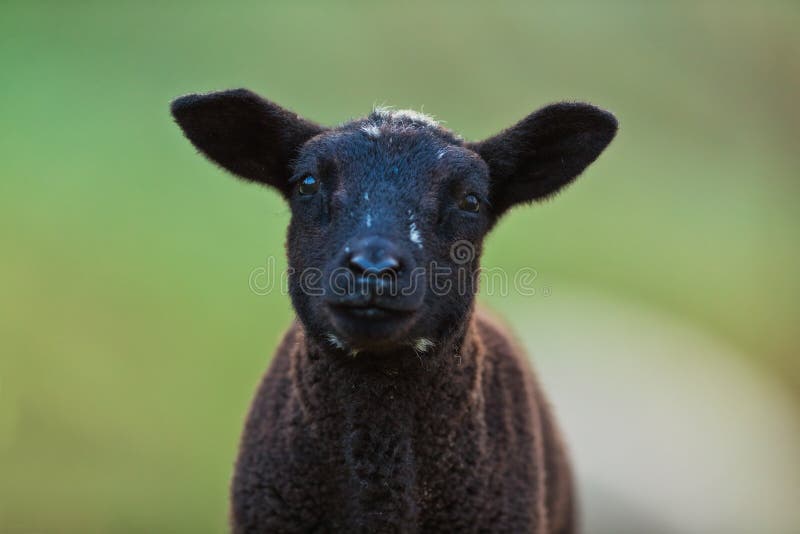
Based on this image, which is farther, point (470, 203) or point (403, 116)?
point (403, 116)

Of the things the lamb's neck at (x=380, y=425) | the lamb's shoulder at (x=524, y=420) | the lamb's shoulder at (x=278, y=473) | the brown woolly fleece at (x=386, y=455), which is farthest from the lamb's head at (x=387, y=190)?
the lamb's shoulder at (x=524, y=420)

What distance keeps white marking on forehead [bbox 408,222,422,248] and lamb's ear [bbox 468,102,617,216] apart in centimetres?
112

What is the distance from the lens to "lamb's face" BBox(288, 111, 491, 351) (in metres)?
4.51

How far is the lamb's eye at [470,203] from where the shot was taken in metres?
5.25

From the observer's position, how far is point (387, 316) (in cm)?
455

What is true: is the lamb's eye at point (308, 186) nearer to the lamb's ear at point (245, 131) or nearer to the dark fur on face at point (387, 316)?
the dark fur on face at point (387, 316)

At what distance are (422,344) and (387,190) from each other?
0.94 meters

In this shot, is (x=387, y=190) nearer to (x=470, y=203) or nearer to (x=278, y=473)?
(x=470, y=203)

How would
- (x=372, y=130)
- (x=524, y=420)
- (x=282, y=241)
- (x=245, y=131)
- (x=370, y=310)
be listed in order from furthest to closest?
(x=282, y=241) → (x=524, y=420) → (x=245, y=131) → (x=372, y=130) → (x=370, y=310)

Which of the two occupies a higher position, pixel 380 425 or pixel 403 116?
pixel 403 116

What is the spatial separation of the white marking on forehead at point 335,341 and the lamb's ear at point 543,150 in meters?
1.63

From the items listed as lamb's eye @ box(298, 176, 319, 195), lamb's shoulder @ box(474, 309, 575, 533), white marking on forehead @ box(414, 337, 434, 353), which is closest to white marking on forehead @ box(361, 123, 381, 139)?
lamb's eye @ box(298, 176, 319, 195)

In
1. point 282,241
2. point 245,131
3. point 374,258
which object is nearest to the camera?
point 374,258

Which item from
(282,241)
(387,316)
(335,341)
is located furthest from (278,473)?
(282,241)
